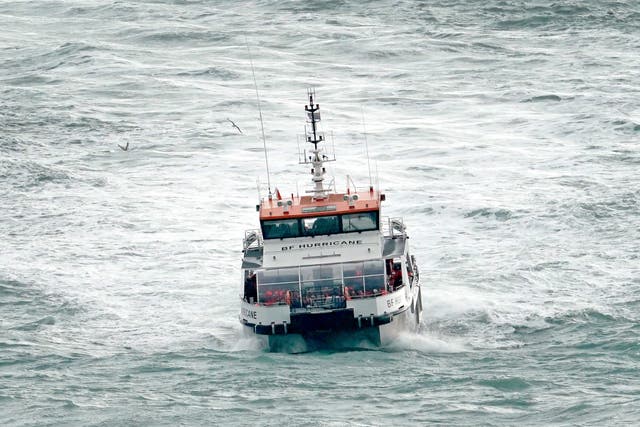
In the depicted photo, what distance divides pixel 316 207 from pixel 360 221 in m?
1.33

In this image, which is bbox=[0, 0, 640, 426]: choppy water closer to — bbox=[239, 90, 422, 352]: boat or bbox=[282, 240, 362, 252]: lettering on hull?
bbox=[239, 90, 422, 352]: boat

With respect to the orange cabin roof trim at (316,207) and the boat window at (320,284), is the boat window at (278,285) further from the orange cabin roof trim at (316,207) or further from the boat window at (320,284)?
the orange cabin roof trim at (316,207)

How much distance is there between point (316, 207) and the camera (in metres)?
38.0

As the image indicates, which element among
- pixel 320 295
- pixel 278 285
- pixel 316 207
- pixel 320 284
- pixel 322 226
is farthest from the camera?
pixel 322 226

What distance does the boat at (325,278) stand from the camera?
36031 mm

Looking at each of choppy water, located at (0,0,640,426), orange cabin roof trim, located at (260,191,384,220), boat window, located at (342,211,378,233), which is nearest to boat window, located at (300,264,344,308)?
boat window, located at (342,211,378,233)

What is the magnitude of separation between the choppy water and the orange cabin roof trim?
388 cm

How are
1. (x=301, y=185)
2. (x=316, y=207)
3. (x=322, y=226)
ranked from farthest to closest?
1. (x=301, y=185)
2. (x=322, y=226)
3. (x=316, y=207)

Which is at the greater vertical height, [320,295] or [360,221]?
[360,221]

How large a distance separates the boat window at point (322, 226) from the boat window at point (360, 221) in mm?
258

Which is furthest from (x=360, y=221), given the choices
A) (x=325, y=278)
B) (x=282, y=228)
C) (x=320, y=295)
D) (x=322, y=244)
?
(x=320, y=295)

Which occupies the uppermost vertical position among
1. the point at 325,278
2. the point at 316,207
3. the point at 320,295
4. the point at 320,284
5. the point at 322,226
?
the point at 316,207

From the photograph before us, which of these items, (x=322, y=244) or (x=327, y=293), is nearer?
(x=327, y=293)

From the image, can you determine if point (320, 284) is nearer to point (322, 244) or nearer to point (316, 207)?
point (322, 244)
